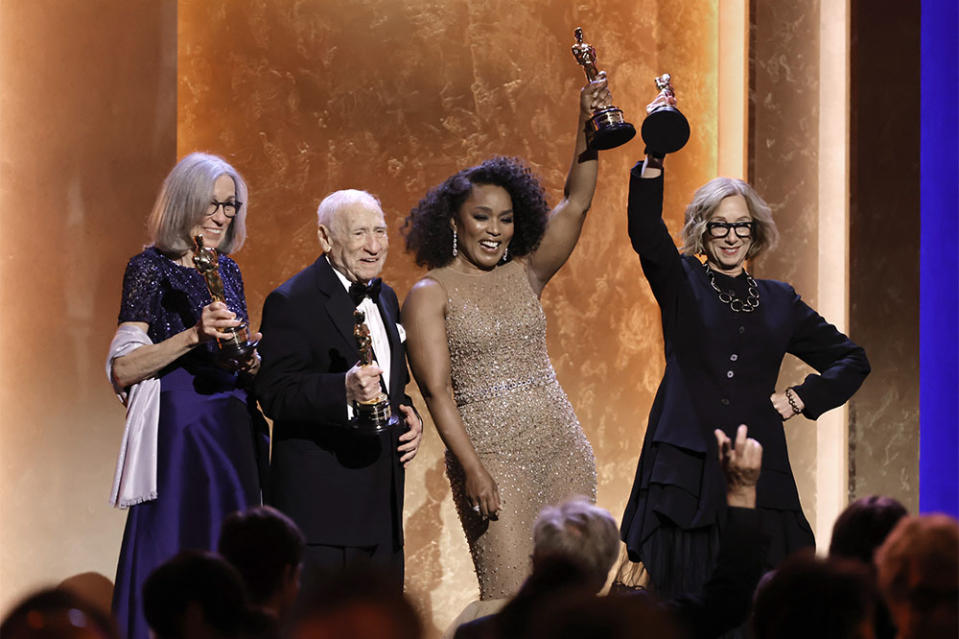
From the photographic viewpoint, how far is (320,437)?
133 inches

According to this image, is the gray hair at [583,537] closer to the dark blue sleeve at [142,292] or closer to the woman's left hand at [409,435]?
the woman's left hand at [409,435]

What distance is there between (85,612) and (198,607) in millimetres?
335

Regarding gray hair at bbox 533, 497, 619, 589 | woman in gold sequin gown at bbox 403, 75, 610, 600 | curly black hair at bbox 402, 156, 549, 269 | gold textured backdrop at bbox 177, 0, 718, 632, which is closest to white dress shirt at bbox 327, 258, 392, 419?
woman in gold sequin gown at bbox 403, 75, 610, 600

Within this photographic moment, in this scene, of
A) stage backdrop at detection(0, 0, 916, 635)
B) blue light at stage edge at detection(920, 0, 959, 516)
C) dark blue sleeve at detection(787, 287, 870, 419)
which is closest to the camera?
dark blue sleeve at detection(787, 287, 870, 419)

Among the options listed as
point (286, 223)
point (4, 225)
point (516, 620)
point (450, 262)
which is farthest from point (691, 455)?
point (4, 225)

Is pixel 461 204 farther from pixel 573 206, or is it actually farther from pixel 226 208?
pixel 226 208

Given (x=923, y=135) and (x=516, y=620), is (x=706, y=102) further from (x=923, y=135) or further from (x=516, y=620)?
(x=516, y=620)

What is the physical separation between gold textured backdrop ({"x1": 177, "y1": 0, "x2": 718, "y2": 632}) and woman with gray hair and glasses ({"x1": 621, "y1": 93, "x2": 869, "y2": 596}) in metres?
1.63

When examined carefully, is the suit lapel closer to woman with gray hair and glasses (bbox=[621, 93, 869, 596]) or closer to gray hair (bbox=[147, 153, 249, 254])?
gray hair (bbox=[147, 153, 249, 254])

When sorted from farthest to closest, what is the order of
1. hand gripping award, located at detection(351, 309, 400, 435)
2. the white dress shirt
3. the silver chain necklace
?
the silver chain necklace → the white dress shirt → hand gripping award, located at detection(351, 309, 400, 435)

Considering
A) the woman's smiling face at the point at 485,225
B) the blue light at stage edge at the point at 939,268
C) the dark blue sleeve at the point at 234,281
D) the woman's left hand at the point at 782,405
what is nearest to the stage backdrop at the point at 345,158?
the blue light at stage edge at the point at 939,268

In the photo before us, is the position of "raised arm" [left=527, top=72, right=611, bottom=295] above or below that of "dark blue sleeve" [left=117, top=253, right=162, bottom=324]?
above

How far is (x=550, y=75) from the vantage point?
5.28 metres

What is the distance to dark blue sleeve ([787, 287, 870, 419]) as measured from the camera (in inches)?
148
